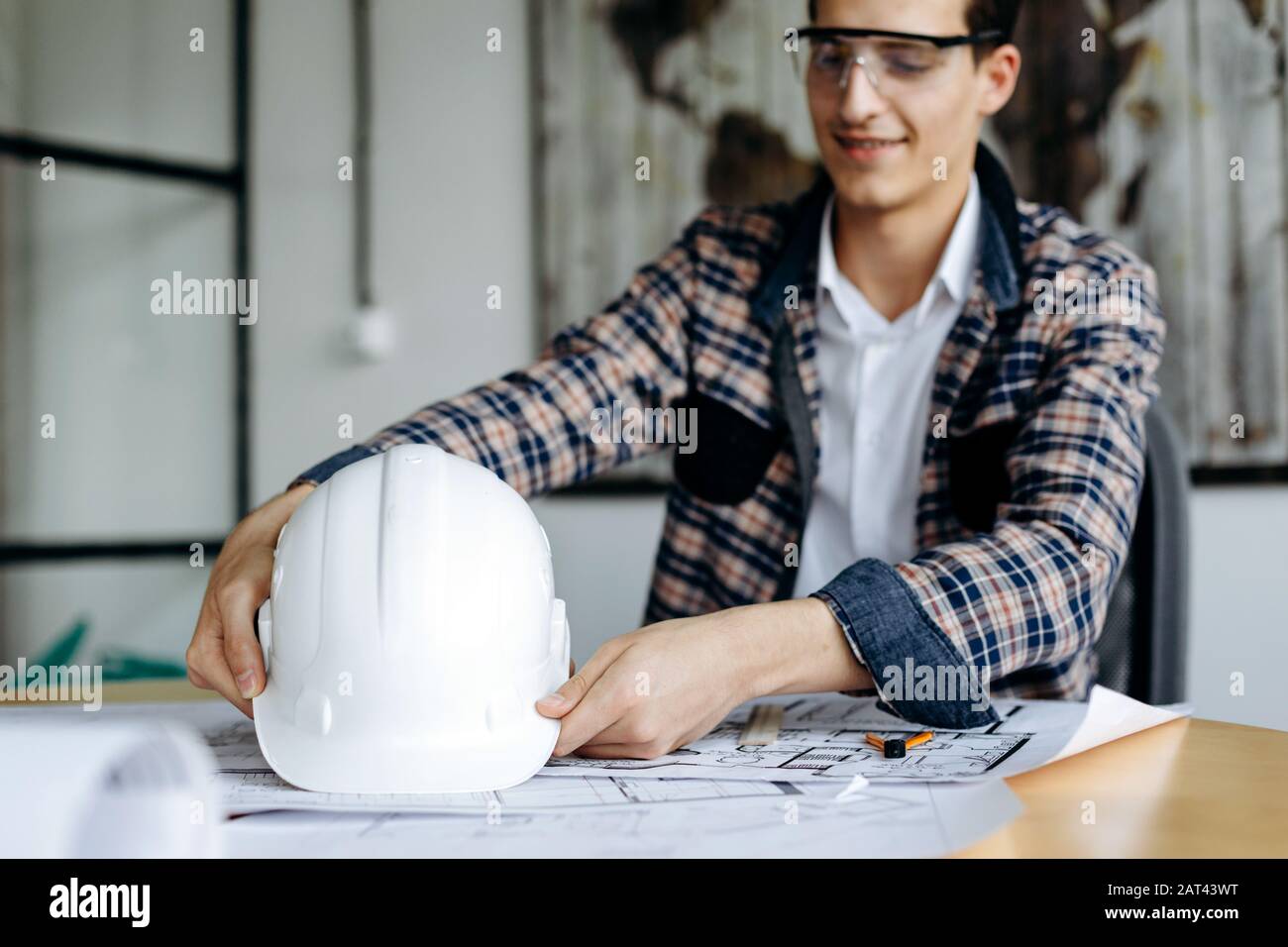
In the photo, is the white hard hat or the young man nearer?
the white hard hat

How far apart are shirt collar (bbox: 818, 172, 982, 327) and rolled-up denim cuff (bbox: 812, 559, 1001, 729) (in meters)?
0.53

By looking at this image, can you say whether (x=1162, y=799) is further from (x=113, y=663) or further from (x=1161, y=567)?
(x=113, y=663)

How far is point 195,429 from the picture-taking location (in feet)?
9.29

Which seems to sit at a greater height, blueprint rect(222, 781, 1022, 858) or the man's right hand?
the man's right hand

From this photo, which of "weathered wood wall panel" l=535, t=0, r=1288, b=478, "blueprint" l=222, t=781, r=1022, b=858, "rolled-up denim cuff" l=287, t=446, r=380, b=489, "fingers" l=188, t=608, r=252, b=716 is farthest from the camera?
"weathered wood wall panel" l=535, t=0, r=1288, b=478

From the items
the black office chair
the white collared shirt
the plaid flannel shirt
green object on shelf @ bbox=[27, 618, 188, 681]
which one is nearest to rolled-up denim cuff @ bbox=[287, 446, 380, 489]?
the plaid flannel shirt

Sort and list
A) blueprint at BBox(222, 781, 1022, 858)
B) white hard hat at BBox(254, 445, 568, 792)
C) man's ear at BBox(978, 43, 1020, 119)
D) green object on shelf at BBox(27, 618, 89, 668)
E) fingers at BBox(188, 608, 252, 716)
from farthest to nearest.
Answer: green object on shelf at BBox(27, 618, 89, 668) < man's ear at BBox(978, 43, 1020, 119) < fingers at BBox(188, 608, 252, 716) < white hard hat at BBox(254, 445, 568, 792) < blueprint at BBox(222, 781, 1022, 858)

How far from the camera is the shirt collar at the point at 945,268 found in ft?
4.12

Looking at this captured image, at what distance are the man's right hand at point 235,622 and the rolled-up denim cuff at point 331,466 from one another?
0.08 meters

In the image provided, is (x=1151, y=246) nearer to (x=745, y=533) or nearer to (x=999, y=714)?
(x=745, y=533)

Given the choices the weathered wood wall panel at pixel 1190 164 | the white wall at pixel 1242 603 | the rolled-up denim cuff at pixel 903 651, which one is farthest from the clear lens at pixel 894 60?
the white wall at pixel 1242 603

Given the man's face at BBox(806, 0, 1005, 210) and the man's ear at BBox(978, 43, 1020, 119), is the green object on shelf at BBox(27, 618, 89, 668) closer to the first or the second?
the man's face at BBox(806, 0, 1005, 210)

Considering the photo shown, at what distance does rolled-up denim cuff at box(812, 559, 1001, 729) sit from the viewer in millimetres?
805

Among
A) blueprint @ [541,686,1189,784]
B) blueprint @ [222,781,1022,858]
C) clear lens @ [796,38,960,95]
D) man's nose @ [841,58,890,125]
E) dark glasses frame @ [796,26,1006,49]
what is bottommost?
blueprint @ [541,686,1189,784]
